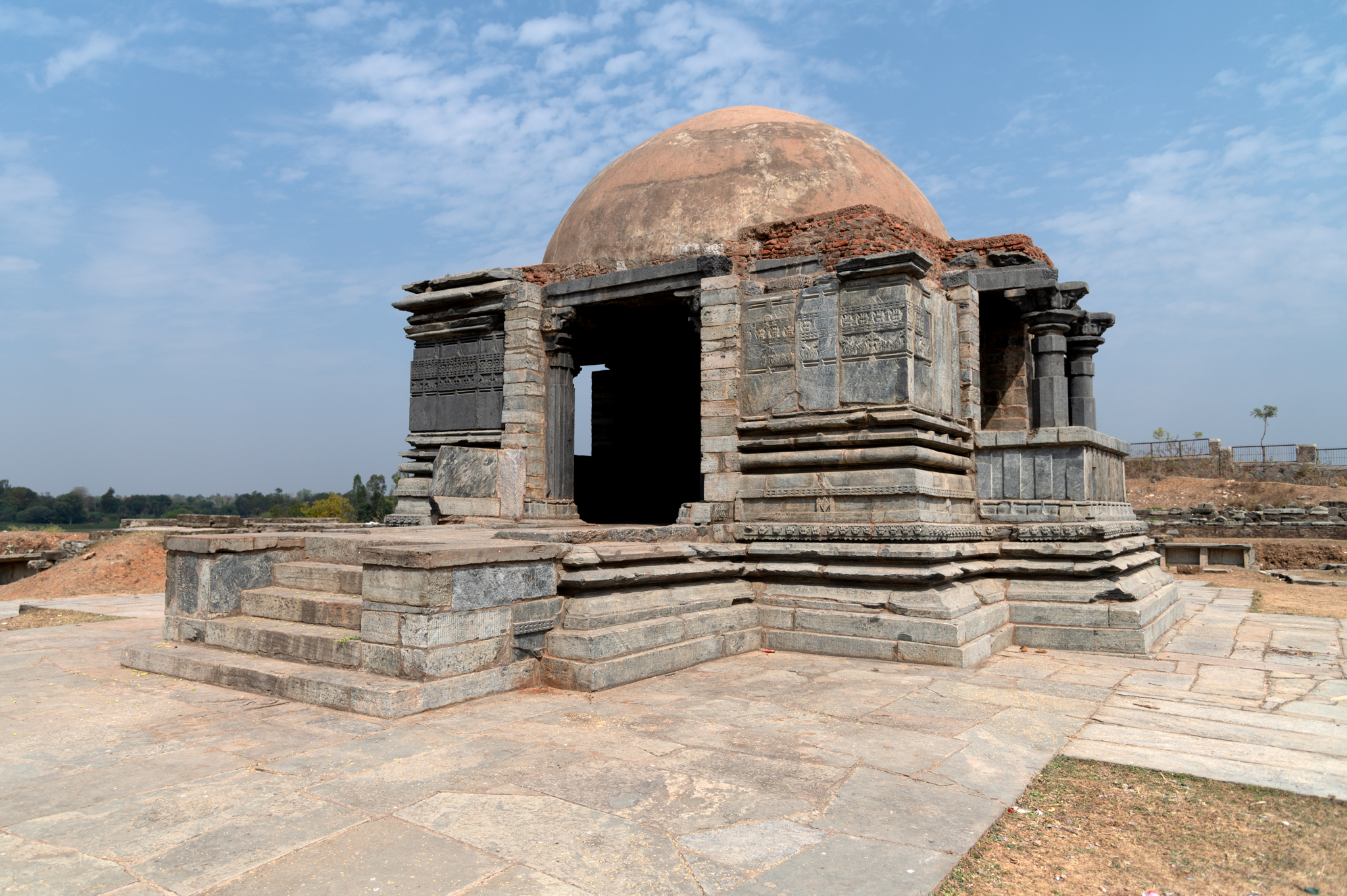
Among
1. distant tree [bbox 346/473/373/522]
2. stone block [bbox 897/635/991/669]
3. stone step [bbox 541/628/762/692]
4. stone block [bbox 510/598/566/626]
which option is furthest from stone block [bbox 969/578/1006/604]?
distant tree [bbox 346/473/373/522]

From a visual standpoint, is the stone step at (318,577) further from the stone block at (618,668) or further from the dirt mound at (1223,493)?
the dirt mound at (1223,493)

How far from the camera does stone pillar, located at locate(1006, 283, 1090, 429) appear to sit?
31.6 feet

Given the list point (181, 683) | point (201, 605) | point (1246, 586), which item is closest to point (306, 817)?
point (181, 683)

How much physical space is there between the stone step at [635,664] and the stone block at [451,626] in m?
0.50

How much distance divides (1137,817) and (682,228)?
7.69 m

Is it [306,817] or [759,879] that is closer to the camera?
[759,879]

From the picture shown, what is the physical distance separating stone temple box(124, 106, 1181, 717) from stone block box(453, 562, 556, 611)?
0.06ft

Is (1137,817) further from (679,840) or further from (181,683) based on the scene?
(181,683)

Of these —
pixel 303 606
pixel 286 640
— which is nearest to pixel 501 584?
pixel 286 640

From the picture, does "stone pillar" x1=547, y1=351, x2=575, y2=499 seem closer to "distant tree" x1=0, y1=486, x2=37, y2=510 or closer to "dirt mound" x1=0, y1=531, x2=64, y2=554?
"dirt mound" x1=0, y1=531, x2=64, y2=554

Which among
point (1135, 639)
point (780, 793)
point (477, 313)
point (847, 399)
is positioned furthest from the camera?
point (477, 313)

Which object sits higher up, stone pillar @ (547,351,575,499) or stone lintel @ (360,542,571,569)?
stone pillar @ (547,351,575,499)

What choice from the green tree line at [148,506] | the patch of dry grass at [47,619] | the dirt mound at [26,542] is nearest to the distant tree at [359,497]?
the green tree line at [148,506]

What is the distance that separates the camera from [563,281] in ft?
33.0
